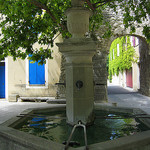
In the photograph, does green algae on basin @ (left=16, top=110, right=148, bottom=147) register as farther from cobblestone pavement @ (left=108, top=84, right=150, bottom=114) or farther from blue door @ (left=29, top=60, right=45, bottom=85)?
blue door @ (left=29, top=60, right=45, bottom=85)

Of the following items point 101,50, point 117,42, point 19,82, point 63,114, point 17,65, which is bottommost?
point 63,114

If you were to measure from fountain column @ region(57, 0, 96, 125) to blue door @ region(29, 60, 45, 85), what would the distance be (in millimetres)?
7228

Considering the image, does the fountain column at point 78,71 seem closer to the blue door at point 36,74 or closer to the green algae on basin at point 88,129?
the green algae on basin at point 88,129

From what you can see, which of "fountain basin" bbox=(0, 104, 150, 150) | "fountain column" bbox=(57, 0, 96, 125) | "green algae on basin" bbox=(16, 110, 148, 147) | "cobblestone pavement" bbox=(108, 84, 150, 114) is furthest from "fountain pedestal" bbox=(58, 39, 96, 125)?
"cobblestone pavement" bbox=(108, 84, 150, 114)

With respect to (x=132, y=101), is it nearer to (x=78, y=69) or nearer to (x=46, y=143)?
(x=78, y=69)

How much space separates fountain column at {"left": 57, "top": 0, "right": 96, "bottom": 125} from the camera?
135 inches

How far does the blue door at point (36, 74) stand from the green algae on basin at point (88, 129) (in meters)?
6.35

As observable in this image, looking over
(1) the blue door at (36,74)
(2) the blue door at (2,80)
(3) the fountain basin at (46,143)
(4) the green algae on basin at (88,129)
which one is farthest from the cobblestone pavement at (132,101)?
(2) the blue door at (2,80)

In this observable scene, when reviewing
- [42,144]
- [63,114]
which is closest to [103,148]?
[42,144]

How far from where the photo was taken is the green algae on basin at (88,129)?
3.04 meters

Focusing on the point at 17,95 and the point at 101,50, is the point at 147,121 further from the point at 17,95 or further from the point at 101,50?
the point at 17,95

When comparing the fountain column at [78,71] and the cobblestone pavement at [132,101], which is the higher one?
the fountain column at [78,71]

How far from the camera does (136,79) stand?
16328 millimetres

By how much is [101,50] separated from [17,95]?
5414 millimetres
